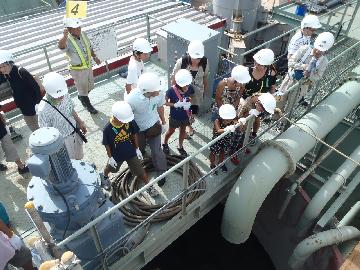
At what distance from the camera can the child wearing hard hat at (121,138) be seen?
482 cm

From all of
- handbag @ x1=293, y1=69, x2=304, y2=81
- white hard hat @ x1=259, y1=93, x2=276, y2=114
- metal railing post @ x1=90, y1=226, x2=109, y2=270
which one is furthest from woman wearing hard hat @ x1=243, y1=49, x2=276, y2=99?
metal railing post @ x1=90, y1=226, x2=109, y2=270

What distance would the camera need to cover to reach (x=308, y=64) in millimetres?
6852

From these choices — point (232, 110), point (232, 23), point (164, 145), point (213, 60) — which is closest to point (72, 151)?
point (164, 145)

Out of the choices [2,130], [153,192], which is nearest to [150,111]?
[153,192]

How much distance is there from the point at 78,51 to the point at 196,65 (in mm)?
2328

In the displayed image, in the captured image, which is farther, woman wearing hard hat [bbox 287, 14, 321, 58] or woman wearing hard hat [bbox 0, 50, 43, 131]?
woman wearing hard hat [bbox 287, 14, 321, 58]

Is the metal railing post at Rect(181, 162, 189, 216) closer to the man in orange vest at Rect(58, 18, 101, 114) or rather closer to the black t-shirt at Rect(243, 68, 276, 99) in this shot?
the black t-shirt at Rect(243, 68, 276, 99)

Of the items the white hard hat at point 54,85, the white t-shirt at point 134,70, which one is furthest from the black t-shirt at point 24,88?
the white t-shirt at point 134,70

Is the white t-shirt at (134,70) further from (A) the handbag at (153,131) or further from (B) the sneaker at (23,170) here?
(B) the sneaker at (23,170)

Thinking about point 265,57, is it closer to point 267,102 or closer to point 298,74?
point 267,102

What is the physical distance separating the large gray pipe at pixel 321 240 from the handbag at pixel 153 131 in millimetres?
3876

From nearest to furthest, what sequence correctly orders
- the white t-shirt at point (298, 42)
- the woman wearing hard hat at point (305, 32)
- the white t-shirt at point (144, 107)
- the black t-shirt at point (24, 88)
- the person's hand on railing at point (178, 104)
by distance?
1. the white t-shirt at point (144, 107)
2. the black t-shirt at point (24, 88)
3. the person's hand on railing at point (178, 104)
4. the woman wearing hard hat at point (305, 32)
5. the white t-shirt at point (298, 42)

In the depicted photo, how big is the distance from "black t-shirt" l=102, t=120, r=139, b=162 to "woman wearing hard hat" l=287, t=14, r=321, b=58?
404 cm

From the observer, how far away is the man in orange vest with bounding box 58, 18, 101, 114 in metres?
6.34
